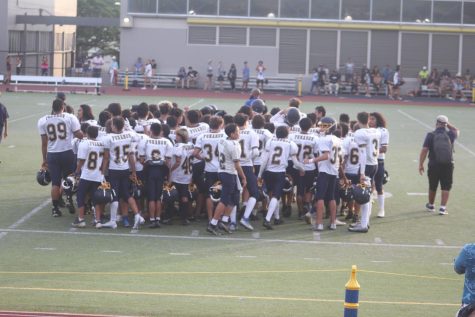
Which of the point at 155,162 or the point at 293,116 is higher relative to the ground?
the point at 293,116

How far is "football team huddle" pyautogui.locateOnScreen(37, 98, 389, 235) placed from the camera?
595 inches

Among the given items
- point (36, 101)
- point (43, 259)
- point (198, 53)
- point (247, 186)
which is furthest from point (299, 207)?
point (198, 53)

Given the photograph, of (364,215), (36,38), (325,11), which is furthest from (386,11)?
(364,215)

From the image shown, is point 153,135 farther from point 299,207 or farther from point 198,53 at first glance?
point 198,53

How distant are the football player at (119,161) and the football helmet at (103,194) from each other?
0.56 ft

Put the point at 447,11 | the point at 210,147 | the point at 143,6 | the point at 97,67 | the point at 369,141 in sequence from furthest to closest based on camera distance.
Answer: the point at 97,67, the point at 447,11, the point at 143,6, the point at 369,141, the point at 210,147

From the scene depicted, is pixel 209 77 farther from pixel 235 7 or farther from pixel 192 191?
pixel 192 191

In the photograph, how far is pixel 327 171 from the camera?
1535 centimetres

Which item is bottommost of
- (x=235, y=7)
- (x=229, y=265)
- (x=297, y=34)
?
(x=229, y=265)

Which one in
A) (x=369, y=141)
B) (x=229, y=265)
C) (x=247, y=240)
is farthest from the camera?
(x=369, y=141)

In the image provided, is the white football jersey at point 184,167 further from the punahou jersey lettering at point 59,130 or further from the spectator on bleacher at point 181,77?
the spectator on bleacher at point 181,77

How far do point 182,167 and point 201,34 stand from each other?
3599 cm

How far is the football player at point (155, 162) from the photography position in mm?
15305

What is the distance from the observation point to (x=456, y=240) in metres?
15.2
